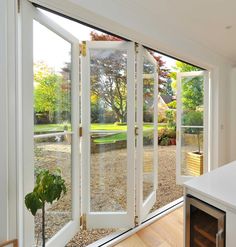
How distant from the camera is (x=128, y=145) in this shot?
7.39 feet

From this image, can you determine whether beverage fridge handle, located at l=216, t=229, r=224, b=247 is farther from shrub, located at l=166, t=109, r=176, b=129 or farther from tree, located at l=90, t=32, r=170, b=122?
shrub, located at l=166, t=109, r=176, b=129

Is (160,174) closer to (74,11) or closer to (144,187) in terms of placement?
(144,187)

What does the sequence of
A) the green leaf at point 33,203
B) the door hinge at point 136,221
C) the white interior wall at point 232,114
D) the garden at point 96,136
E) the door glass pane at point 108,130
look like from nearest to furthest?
1. the green leaf at point 33,203
2. the garden at point 96,136
3. the door glass pane at point 108,130
4. the door hinge at point 136,221
5. the white interior wall at point 232,114

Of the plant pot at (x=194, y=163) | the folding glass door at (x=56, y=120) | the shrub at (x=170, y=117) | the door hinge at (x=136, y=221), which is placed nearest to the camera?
the folding glass door at (x=56, y=120)

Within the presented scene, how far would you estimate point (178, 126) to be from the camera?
12.4 ft

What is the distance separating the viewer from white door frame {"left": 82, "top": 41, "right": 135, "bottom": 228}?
214 cm

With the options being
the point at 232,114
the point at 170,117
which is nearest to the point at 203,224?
the point at 232,114

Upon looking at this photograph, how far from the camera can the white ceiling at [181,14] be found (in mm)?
1786

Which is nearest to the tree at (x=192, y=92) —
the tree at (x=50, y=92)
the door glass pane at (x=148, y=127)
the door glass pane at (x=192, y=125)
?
the door glass pane at (x=192, y=125)

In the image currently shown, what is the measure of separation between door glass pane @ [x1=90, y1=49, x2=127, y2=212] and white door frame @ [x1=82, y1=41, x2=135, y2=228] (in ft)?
0.17

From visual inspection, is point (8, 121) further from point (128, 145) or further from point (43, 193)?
point (128, 145)

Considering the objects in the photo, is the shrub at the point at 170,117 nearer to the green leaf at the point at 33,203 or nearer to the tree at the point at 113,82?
the tree at the point at 113,82

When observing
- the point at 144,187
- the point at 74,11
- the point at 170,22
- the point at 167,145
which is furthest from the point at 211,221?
the point at 167,145

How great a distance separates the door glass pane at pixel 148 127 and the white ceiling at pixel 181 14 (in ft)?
1.79
